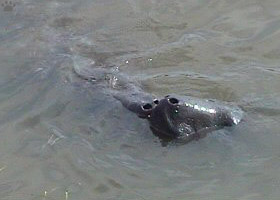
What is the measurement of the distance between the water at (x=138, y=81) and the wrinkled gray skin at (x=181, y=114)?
7 cm

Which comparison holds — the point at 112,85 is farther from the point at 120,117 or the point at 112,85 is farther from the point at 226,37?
the point at 226,37

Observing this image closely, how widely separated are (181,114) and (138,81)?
1.39 metres

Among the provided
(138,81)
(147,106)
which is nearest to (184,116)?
(147,106)

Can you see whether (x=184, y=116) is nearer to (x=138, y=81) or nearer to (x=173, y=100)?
(x=173, y=100)

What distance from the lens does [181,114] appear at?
400cm

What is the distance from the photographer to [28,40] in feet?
21.4

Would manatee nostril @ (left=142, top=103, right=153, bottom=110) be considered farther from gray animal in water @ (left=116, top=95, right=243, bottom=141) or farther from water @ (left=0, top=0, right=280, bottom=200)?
water @ (left=0, top=0, right=280, bottom=200)

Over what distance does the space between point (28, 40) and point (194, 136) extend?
298 cm

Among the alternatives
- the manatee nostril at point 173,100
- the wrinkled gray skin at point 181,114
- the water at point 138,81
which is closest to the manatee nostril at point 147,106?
Result: the wrinkled gray skin at point 181,114

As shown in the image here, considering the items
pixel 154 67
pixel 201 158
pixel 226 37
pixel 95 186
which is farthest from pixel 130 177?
pixel 226 37

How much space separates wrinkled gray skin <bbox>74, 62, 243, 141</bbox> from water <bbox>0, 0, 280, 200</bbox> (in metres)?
0.07

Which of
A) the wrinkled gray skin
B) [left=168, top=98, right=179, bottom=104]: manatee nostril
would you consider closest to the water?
the wrinkled gray skin

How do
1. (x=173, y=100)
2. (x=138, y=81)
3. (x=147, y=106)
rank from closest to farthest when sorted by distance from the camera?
1. (x=173, y=100)
2. (x=147, y=106)
3. (x=138, y=81)

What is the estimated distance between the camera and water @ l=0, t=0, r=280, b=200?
4098mm
